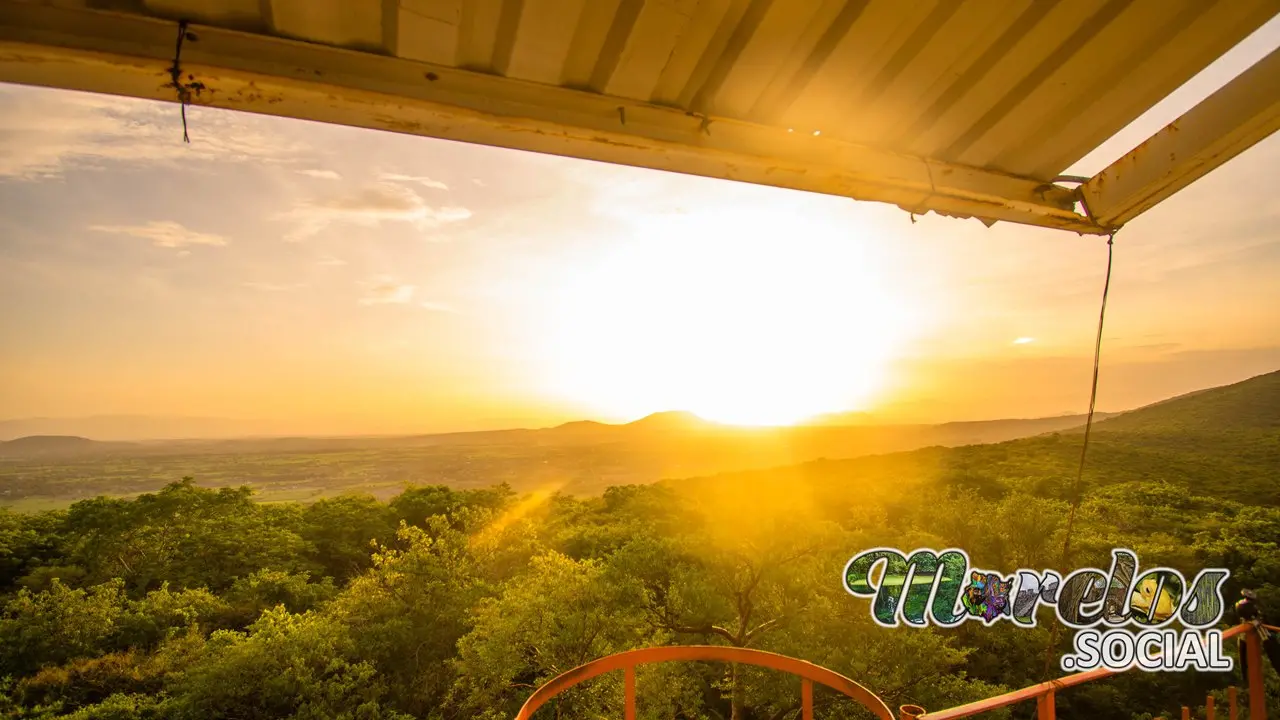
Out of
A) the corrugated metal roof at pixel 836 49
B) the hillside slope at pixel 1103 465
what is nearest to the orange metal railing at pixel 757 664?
the corrugated metal roof at pixel 836 49

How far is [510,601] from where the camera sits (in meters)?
19.3

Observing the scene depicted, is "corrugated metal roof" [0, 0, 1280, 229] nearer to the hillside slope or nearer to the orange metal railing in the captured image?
the orange metal railing

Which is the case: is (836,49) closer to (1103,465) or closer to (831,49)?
(831,49)

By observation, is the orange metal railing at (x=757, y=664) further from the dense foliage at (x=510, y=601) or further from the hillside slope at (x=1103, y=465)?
the hillside slope at (x=1103, y=465)

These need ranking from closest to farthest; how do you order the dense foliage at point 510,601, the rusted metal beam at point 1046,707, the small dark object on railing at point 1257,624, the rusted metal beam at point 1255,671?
the rusted metal beam at point 1046,707 < the small dark object on railing at point 1257,624 < the rusted metal beam at point 1255,671 < the dense foliage at point 510,601

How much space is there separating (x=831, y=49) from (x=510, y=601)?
20.3 metres


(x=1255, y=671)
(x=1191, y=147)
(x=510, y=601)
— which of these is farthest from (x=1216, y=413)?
(x=1191, y=147)

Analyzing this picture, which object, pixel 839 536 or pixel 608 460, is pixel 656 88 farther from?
pixel 608 460

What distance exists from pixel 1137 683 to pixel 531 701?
96.8 feet

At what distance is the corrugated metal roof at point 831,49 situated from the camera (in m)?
1.30

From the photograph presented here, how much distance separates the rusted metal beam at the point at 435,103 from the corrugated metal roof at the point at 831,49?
3 centimetres

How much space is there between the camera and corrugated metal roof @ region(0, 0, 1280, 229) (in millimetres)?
1297

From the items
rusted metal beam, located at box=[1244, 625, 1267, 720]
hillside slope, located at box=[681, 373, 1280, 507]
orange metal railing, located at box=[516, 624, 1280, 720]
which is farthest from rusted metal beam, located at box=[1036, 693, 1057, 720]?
hillside slope, located at box=[681, 373, 1280, 507]

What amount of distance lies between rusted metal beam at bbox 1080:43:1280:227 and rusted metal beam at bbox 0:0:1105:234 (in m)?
0.36
